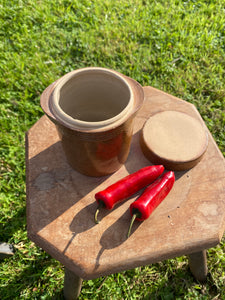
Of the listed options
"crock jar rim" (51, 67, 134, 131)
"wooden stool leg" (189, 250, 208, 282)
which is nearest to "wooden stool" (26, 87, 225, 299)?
"crock jar rim" (51, 67, 134, 131)

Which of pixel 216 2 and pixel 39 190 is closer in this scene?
pixel 39 190

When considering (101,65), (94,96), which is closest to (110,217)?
(94,96)

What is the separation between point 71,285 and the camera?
2.17 m

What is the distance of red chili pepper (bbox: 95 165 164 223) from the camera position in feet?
5.13

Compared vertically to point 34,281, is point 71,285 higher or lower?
higher

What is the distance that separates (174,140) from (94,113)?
564 millimetres

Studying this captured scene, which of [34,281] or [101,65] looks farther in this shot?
[101,65]

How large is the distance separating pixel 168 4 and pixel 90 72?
14.0 feet

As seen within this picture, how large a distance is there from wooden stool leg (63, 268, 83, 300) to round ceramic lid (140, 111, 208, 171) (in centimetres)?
107

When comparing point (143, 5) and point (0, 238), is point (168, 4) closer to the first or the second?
point (143, 5)

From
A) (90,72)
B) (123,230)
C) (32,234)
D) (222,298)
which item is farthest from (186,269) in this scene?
(90,72)

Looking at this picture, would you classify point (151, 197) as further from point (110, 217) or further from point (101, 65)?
point (101, 65)

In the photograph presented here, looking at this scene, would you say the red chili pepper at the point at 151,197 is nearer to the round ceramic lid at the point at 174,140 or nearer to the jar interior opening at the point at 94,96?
the round ceramic lid at the point at 174,140

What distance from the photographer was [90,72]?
5.06 feet
